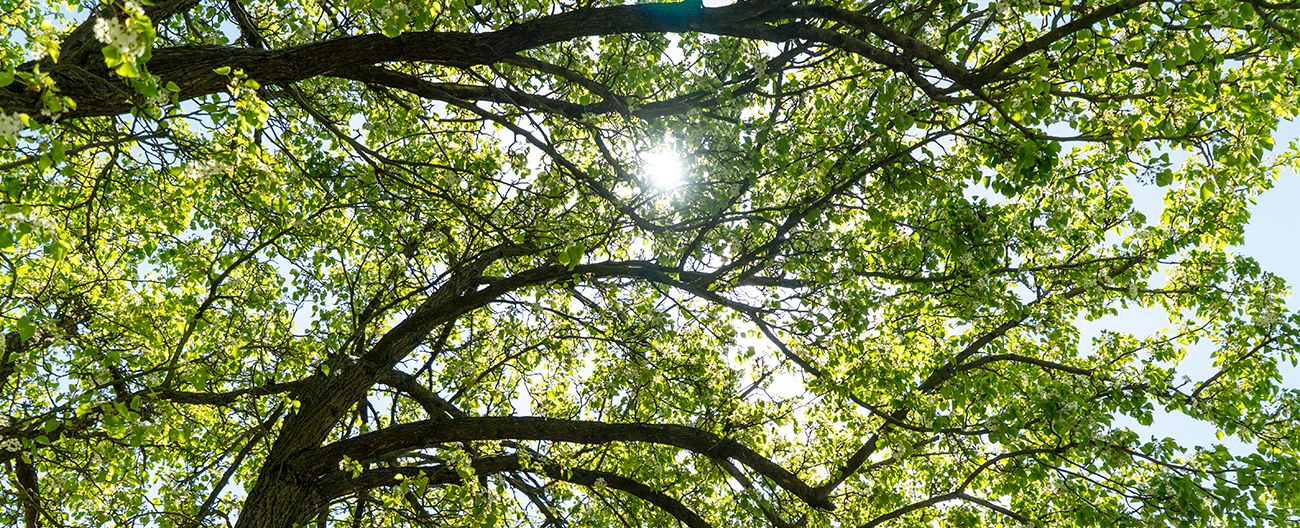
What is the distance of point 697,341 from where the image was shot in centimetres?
949

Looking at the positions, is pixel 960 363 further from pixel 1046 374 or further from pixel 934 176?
pixel 934 176

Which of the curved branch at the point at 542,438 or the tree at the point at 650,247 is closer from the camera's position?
the tree at the point at 650,247

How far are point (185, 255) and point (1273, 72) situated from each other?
351 inches

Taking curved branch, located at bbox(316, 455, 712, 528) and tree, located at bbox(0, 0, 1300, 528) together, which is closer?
tree, located at bbox(0, 0, 1300, 528)

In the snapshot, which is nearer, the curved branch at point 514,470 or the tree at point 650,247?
the tree at point 650,247

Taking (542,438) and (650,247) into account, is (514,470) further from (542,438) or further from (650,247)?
(650,247)

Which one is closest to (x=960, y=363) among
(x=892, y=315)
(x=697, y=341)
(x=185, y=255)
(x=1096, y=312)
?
(x=892, y=315)

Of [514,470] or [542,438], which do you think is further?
[514,470]

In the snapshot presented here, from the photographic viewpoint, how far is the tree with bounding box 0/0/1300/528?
16.0 feet

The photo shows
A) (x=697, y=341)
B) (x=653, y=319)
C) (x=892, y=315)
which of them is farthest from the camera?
(x=697, y=341)

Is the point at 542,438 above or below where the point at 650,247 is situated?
below

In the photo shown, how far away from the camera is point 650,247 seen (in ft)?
26.1

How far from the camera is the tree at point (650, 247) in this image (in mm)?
4887

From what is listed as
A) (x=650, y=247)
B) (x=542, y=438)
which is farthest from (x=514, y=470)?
(x=650, y=247)
